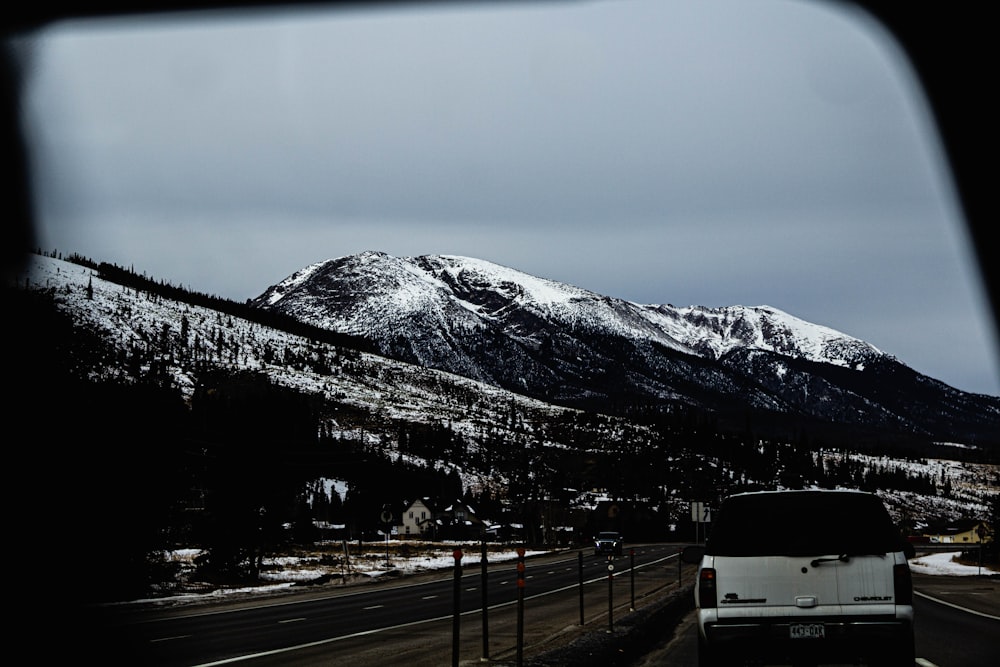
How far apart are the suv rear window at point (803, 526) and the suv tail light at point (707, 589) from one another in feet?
0.74

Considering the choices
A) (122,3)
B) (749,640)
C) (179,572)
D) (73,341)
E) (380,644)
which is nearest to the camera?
(122,3)

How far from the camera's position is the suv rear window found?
10.8m

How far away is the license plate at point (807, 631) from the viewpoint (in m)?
10.5

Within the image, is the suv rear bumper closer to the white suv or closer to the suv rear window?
the white suv

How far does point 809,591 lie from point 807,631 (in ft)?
1.20

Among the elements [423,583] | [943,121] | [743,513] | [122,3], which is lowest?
[423,583]

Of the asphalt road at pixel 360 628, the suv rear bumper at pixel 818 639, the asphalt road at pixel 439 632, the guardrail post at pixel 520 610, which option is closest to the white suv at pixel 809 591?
the suv rear bumper at pixel 818 639

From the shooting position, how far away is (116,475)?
93.8 ft

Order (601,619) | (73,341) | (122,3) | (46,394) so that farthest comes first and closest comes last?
(73,341) < (46,394) < (601,619) < (122,3)

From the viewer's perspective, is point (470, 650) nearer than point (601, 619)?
Yes

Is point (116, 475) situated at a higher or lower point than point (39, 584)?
higher

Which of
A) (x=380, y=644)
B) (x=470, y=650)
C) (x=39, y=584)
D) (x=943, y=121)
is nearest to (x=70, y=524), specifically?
(x=39, y=584)

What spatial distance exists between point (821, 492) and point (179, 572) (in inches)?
1403

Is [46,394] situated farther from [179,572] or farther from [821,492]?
[179,572]
